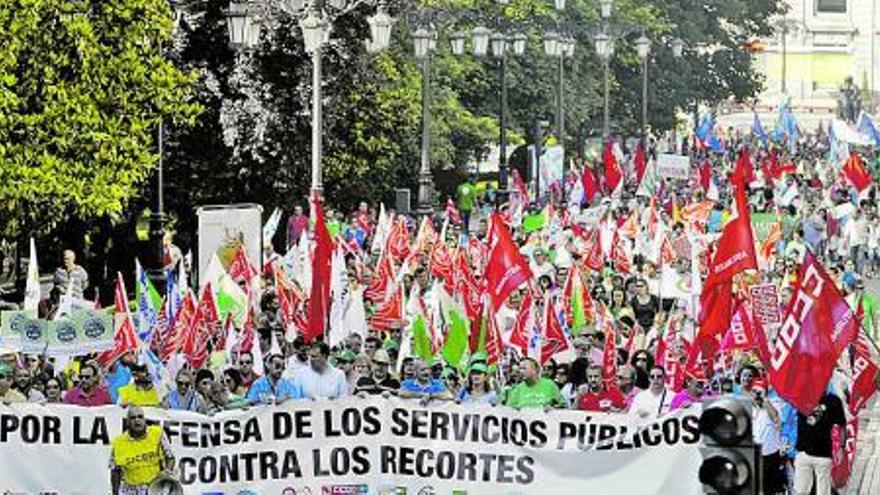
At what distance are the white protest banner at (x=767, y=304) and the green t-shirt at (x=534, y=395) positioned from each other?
15.4 feet

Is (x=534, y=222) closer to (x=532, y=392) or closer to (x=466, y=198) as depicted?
(x=466, y=198)

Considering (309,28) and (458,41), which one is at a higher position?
(309,28)

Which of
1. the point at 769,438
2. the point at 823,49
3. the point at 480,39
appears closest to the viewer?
the point at 769,438

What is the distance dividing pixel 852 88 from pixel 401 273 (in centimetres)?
8730

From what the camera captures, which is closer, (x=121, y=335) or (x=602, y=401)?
(x=602, y=401)

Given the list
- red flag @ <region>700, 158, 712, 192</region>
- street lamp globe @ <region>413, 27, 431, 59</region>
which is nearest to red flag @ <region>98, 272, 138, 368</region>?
street lamp globe @ <region>413, 27, 431, 59</region>

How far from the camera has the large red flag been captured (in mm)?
21625

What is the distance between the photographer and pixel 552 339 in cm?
2586

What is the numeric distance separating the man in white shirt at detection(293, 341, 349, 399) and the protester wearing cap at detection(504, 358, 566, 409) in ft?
4.42

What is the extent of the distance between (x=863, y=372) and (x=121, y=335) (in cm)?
596

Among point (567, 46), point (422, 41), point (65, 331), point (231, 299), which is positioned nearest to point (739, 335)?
point (231, 299)

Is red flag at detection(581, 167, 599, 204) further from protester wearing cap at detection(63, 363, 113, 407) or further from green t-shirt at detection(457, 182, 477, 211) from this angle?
protester wearing cap at detection(63, 363, 113, 407)

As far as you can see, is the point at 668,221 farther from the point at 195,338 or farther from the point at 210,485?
the point at 210,485

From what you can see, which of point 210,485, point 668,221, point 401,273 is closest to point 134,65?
point 401,273
